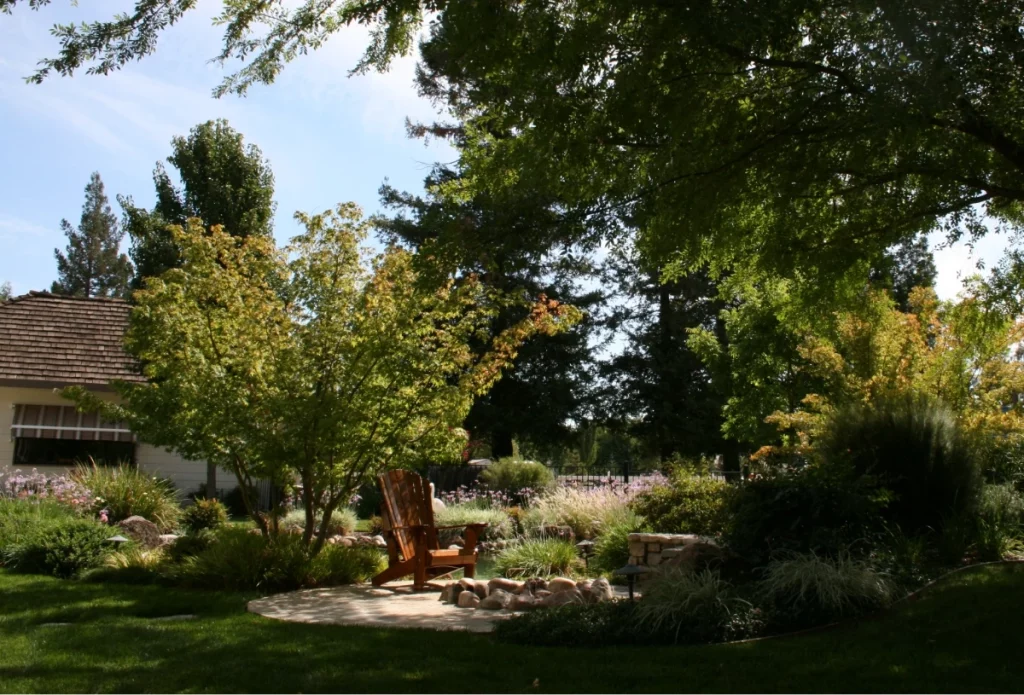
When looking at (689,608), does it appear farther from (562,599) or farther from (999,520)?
(999,520)

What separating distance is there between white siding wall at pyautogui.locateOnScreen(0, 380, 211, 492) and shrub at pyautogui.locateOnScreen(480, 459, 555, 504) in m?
5.51

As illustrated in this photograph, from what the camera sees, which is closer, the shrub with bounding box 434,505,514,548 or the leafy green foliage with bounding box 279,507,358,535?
the shrub with bounding box 434,505,514,548

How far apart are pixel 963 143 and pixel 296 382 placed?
640 cm

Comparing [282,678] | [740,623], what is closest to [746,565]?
[740,623]

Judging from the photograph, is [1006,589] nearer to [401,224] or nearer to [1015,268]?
[1015,268]

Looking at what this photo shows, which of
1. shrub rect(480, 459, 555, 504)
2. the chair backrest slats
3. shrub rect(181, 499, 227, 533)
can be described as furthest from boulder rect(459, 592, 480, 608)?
shrub rect(480, 459, 555, 504)

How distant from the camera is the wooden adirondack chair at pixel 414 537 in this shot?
872cm

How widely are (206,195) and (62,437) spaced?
217 inches

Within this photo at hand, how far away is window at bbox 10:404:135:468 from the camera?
1711 centimetres

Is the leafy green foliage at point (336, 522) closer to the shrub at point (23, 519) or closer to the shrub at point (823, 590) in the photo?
the shrub at point (23, 519)

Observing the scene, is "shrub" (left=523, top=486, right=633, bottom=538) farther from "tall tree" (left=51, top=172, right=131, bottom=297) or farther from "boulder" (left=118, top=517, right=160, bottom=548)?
"tall tree" (left=51, top=172, right=131, bottom=297)

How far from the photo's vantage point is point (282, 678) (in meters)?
4.87

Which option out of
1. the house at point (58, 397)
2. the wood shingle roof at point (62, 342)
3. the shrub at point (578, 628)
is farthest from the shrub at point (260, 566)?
the wood shingle roof at point (62, 342)

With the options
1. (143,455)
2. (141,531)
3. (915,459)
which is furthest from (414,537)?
(143,455)
